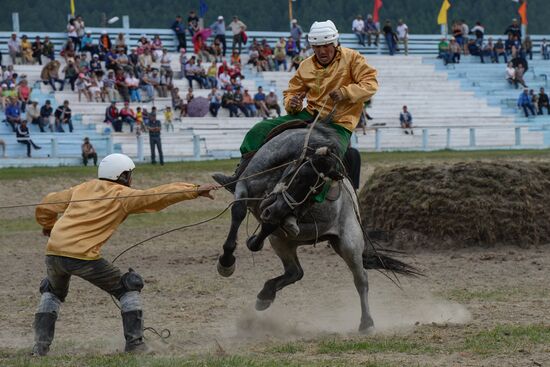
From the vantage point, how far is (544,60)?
50.3 metres

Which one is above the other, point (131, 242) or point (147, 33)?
point (147, 33)

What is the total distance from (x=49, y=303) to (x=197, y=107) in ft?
88.5

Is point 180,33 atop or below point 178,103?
atop

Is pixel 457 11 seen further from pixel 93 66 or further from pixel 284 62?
pixel 93 66

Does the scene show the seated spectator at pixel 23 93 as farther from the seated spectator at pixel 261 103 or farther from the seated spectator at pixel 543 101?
the seated spectator at pixel 543 101

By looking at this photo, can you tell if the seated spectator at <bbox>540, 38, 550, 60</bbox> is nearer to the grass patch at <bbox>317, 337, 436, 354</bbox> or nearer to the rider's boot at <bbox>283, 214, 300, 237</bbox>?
the rider's boot at <bbox>283, 214, 300, 237</bbox>

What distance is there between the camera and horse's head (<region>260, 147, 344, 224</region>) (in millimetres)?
9641

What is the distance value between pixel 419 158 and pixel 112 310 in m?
20.2

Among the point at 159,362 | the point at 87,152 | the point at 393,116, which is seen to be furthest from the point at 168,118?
the point at 159,362

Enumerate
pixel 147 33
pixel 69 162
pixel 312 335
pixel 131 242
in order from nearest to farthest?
pixel 312 335 < pixel 131 242 < pixel 69 162 < pixel 147 33

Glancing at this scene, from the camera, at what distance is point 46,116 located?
31250mm

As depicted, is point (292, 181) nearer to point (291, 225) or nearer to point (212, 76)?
point (291, 225)

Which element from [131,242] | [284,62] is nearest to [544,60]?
[284,62]

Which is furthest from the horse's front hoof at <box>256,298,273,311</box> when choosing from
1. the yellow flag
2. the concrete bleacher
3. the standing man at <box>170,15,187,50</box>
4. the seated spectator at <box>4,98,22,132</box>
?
the yellow flag
